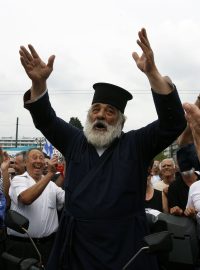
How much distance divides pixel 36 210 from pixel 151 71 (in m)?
2.47

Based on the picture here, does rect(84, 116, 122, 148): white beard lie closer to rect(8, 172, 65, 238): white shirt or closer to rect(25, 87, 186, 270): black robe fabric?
rect(25, 87, 186, 270): black robe fabric

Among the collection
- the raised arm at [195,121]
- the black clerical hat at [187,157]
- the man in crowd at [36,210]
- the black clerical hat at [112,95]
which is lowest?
the man in crowd at [36,210]

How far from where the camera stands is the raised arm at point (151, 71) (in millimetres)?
2412

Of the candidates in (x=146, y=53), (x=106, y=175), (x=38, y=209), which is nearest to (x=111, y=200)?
(x=106, y=175)

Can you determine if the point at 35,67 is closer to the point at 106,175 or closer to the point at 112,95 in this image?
the point at 112,95

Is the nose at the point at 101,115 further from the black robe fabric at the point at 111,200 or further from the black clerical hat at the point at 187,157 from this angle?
the black clerical hat at the point at 187,157

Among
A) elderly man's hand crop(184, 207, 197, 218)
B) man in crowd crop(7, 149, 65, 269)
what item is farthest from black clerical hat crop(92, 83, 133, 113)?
man in crowd crop(7, 149, 65, 269)

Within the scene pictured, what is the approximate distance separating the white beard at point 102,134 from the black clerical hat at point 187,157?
496 millimetres

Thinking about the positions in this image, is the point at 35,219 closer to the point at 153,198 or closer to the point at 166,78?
the point at 153,198

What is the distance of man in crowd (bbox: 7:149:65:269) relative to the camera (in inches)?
164

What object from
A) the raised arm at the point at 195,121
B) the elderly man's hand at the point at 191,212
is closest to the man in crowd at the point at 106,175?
the raised arm at the point at 195,121

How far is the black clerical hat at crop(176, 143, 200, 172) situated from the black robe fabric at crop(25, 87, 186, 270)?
0.39ft

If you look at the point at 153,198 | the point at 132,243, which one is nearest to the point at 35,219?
the point at 153,198

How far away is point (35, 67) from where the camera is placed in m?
2.73
